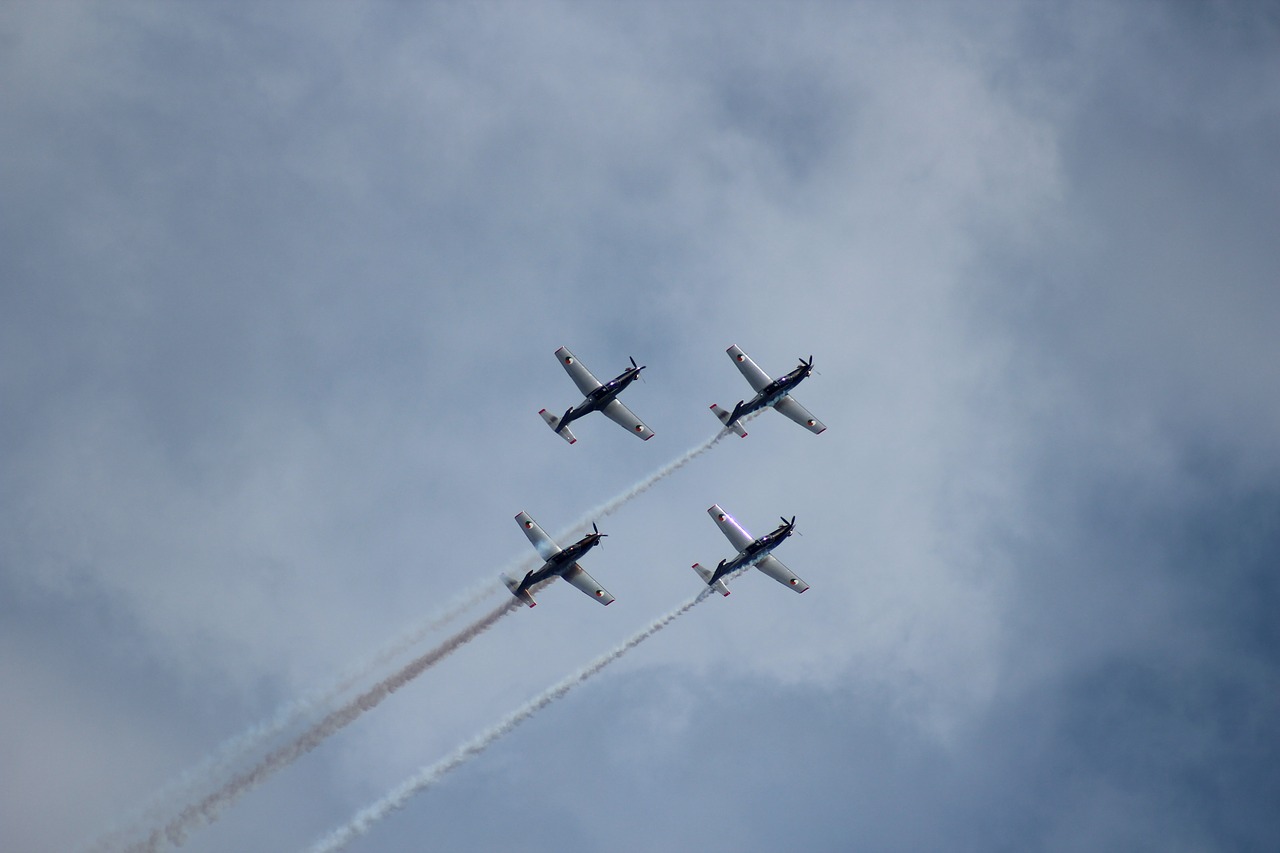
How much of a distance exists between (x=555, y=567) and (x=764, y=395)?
26.5 m

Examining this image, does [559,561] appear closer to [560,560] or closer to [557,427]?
[560,560]

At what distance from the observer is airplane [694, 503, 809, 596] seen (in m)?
124

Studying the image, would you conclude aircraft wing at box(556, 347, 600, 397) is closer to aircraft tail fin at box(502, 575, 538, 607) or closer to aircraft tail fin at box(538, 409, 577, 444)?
aircraft tail fin at box(538, 409, 577, 444)

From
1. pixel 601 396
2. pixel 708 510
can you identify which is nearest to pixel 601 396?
pixel 601 396

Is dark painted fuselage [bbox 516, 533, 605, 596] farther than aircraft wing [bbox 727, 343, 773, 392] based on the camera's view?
No

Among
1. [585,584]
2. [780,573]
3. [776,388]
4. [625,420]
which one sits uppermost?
[625,420]

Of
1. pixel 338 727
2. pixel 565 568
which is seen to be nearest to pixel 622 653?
pixel 565 568

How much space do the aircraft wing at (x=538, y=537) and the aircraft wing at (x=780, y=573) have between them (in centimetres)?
2025

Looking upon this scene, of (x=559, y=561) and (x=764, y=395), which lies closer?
(x=559, y=561)

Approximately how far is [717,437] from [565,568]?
19.5 m

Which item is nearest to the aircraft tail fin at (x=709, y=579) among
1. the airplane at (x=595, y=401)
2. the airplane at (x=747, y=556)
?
the airplane at (x=747, y=556)

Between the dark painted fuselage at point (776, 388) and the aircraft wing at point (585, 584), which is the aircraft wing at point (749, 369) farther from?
the aircraft wing at point (585, 584)

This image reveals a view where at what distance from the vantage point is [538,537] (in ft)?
392

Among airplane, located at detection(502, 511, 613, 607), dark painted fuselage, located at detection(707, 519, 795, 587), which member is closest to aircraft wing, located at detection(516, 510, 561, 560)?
airplane, located at detection(502, 511, 613, 607)
